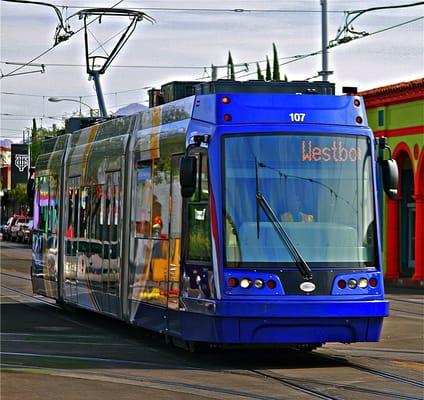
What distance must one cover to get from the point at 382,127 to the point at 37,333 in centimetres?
2564

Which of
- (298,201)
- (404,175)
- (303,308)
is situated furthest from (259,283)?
(404,175)

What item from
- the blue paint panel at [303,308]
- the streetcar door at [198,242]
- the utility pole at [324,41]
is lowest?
the blue paint panel at [303,308]

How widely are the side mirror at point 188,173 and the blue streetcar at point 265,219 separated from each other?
0.01 metres

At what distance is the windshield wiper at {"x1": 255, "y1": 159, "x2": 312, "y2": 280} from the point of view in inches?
542

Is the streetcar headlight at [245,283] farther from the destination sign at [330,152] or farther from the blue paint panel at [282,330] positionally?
the destination sign at [330,152]

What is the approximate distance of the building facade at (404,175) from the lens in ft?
130

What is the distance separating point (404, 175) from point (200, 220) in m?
29.2

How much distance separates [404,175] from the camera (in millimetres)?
42594

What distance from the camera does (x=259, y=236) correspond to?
1383cm

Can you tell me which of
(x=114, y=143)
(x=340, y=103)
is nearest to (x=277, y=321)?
(x=340, y=103)

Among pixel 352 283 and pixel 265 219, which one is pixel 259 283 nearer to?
pixel 265 219

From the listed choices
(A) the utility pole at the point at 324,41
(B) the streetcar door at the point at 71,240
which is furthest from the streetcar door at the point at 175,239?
(A) the utility pole at the point at 324,41

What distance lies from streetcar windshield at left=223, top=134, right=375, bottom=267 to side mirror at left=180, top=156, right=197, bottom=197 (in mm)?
351

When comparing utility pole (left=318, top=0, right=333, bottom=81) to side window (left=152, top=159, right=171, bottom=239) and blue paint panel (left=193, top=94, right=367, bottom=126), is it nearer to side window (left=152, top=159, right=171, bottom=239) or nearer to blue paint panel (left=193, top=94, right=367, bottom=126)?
side window (left=152, top=159, right=171, bottom=239)
